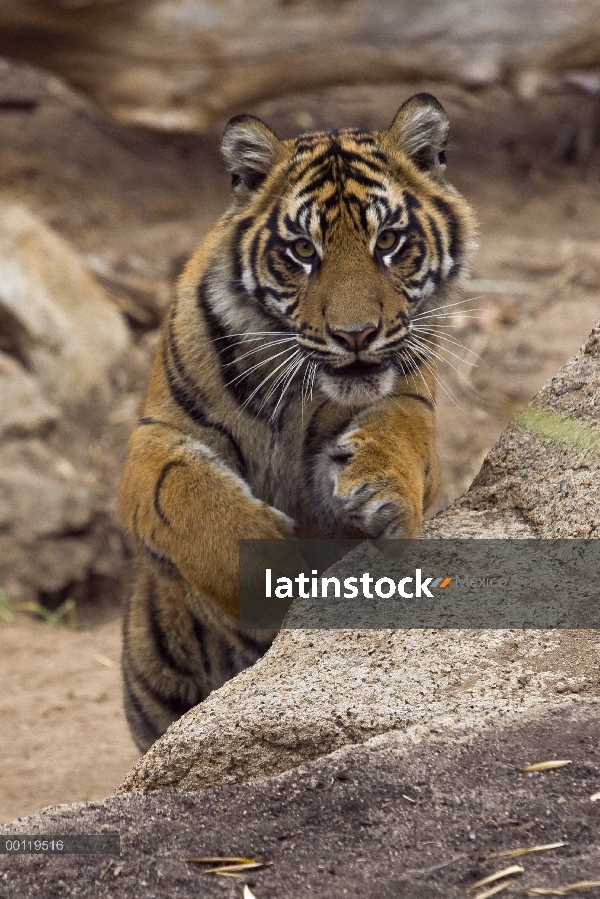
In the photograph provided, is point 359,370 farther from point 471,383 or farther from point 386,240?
point 471,383

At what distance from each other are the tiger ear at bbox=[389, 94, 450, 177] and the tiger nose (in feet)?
2.43

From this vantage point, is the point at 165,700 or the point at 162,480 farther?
the point at 165,700

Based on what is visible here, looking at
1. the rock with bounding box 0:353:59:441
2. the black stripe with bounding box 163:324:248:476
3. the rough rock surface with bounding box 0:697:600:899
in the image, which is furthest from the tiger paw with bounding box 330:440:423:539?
the rock with bounding box 0:353:59:441

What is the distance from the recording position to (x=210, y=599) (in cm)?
302

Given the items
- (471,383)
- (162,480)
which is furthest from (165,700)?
(471,383)

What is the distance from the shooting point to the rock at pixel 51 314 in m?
6.04

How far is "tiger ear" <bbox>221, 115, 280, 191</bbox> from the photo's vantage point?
317 cm

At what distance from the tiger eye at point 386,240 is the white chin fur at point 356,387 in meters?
0.34

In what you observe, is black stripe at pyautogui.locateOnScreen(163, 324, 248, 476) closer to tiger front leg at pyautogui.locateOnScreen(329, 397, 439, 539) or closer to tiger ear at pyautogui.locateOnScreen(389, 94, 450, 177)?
tiger front leg at pyautogui.locateOnScreen(329, 397, 439, 539)

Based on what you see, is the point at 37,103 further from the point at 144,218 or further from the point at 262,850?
the point at 262,850

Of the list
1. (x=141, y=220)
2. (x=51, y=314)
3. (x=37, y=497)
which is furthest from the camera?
(x=141, y=220)

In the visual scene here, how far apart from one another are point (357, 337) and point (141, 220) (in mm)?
5607

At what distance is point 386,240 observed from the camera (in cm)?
299

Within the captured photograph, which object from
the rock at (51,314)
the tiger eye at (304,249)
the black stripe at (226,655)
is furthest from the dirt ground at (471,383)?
the rock at (51,314)
